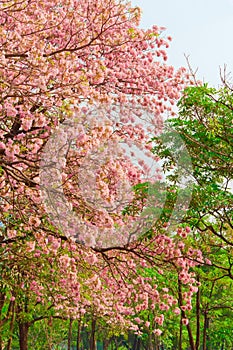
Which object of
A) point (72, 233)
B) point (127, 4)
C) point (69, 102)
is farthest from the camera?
point (127, 4)

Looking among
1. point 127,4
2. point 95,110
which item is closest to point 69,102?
point 95,110

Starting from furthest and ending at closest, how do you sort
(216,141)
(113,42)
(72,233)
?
(216,141) → (113,42) → (72,233)

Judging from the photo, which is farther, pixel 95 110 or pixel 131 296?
pixel 131 296

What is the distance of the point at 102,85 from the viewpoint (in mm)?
9188

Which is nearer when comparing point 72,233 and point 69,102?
point 69,102

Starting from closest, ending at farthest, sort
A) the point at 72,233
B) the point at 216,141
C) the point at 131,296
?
1. the point at 72,233
2. the point at 131,296
3. the point at 216,141

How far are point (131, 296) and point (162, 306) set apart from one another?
727 mm

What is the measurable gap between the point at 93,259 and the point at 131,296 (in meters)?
1.67

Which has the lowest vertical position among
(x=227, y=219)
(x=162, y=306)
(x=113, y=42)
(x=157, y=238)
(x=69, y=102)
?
(x=162, y=306)

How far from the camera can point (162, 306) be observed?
359 inches

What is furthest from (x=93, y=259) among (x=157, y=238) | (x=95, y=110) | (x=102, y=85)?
(x=102, y=85)

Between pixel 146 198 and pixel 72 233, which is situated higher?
pixel 146 198

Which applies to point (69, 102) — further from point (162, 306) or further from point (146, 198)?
point (162, 306)

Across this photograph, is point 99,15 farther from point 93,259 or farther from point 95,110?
point 93,259
